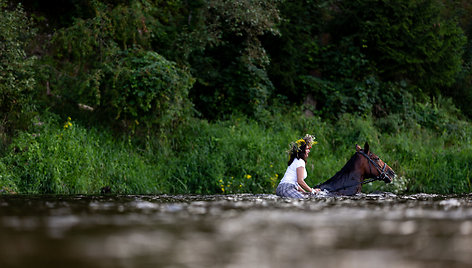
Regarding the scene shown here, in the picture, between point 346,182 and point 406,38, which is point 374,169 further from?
point 406,38

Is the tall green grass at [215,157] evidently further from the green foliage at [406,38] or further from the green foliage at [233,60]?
the green foliage at [406,38]

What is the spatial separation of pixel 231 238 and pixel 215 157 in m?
11.5

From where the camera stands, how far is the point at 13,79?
14.3 metres

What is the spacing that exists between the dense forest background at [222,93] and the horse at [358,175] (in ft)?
13.9

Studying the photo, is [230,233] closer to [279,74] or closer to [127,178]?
[127,178]

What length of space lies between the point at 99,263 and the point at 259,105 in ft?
53.6

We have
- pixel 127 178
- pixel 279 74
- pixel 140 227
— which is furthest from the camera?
pixel 279 74

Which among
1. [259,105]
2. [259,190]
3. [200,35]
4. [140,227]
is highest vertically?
[200,35]

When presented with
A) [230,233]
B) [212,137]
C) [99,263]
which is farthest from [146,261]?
[212,137]

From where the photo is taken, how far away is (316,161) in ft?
56.4

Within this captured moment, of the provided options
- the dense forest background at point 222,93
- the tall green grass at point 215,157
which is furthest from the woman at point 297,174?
the dense forest background at point 222,93

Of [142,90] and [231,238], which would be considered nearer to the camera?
[231,238]

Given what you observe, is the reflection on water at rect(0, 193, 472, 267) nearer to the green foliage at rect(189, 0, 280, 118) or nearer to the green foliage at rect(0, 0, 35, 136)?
the green foliage at rect(0, 0, 35, 136)

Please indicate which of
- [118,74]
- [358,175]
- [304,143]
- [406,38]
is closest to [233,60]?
[118,74]
